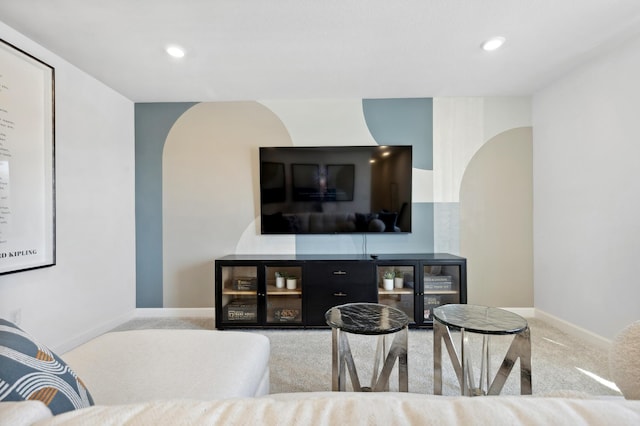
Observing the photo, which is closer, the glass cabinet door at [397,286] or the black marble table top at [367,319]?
the black marble table top at [367,319]

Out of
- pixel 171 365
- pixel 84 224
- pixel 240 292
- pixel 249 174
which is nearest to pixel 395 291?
pixel 240 292

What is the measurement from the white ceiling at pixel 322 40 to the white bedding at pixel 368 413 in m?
1.92

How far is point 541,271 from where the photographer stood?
286 cm

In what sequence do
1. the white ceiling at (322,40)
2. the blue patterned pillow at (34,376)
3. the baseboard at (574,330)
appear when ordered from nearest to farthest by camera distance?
the blue patterned pillow at (34,376) → the white ceiling at (322,40) → the baseboard at (574,330)

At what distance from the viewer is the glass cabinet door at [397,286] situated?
2670mm

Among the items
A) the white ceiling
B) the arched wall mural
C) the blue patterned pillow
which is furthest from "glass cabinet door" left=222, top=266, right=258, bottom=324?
the blue patterned pillow

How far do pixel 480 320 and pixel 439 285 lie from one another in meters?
1.22

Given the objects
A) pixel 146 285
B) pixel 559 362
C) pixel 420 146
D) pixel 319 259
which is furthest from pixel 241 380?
pixel 420 146

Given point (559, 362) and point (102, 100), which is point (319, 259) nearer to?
point (559, 362)

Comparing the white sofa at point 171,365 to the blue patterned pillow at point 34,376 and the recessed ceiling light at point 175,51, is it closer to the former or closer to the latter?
the blue patterned pillow at point 34,376

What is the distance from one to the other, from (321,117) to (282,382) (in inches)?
96.0

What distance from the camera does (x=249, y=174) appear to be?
3.03 metres

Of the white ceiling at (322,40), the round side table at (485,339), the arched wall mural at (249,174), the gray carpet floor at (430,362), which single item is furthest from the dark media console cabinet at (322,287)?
the white ceiling at (322,40)

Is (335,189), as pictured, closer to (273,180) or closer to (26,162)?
(273,180)
